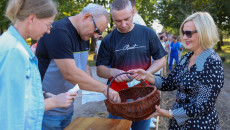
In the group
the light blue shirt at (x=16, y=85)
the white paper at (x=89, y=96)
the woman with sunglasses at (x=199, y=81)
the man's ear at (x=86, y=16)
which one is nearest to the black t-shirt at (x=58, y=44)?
the man's ear at (x=86, y=16)

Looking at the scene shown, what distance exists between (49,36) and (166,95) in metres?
5.33

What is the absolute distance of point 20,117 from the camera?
118cm

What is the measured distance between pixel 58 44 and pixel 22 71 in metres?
0.69

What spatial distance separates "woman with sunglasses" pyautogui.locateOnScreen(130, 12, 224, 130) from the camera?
5.94 ft

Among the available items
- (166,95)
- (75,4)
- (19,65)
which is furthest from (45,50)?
(75,4)

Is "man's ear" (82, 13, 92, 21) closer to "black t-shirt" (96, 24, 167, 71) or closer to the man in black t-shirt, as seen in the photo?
the man in black t-shirt

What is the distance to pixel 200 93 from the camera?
72.2 inches

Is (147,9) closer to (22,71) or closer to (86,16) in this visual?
(86,16)

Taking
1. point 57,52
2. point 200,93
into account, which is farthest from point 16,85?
point 200,93

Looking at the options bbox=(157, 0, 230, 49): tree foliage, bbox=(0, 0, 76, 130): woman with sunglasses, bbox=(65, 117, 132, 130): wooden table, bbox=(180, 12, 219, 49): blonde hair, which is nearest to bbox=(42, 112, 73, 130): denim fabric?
bbox=(65, 117, 132, 130): wooden table

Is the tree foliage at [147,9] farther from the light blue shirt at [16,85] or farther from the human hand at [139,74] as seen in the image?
the light blue shirt at [16,85]

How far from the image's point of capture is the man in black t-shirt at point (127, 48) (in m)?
2.48

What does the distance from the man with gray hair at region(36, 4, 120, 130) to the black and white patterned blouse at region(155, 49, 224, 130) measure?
59 centimetres

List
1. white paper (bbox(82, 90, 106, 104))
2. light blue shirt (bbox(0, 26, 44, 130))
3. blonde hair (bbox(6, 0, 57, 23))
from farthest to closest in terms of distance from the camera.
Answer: white paper (bbox(82, 90, 106, 104)) → blonde hair (bbox(6, 0, 57, 23)) → light blue shirt (bbox(0, 26, 44, 130))
